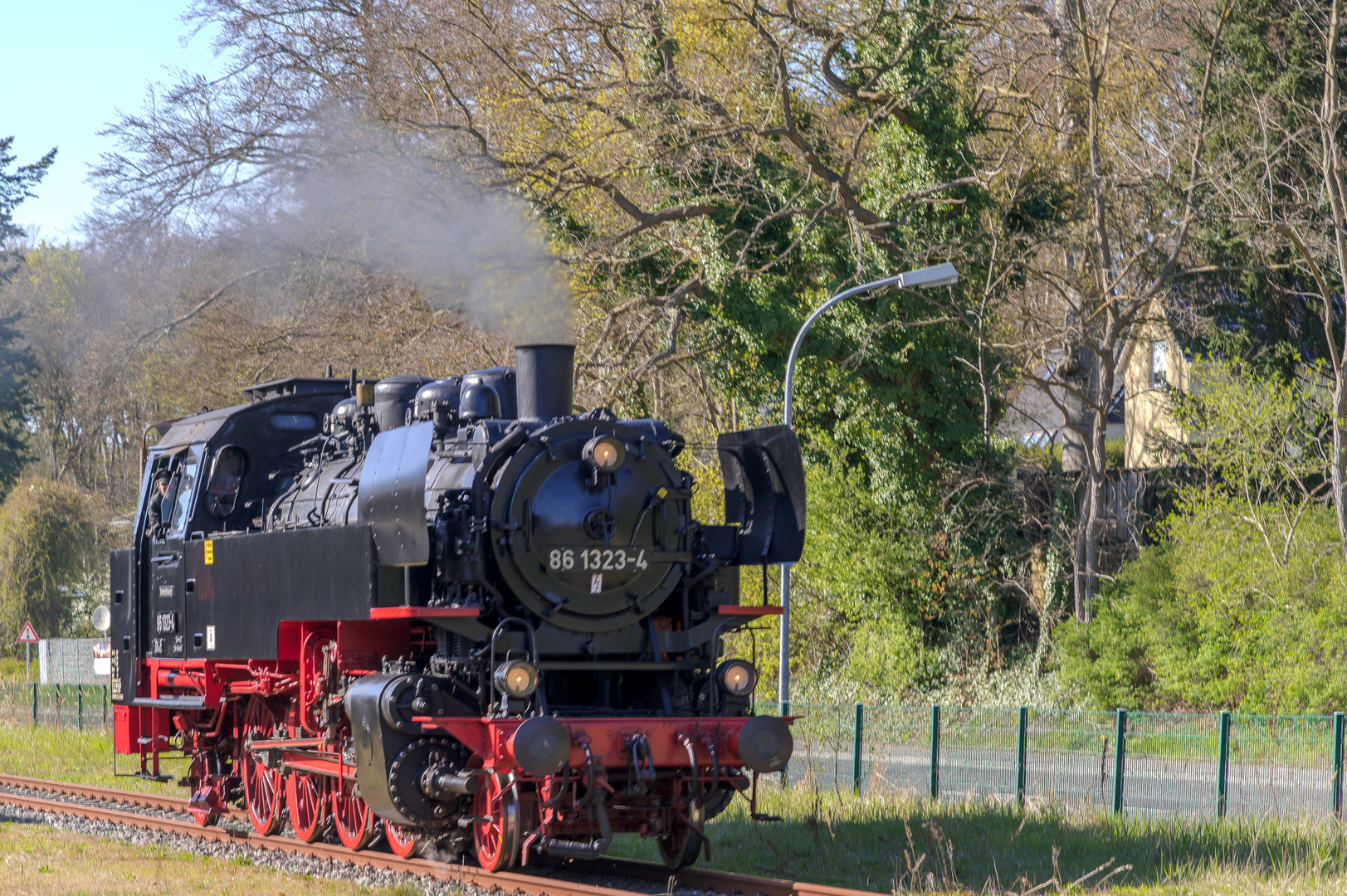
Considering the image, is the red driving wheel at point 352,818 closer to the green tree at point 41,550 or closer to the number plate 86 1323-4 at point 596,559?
the number plate 86 1323-4 at point 596,559

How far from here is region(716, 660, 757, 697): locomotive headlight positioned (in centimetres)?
924

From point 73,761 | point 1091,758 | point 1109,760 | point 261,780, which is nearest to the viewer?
point 261,780

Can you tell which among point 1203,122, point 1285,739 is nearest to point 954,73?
point 1203,122

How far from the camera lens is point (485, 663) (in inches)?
337

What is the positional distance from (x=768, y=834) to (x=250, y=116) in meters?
19.3

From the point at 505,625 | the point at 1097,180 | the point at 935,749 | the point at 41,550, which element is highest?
the point at 1097,180

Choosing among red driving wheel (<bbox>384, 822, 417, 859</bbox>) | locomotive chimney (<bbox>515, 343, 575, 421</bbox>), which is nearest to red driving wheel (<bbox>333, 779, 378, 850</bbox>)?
red driving wheel (<bbox>384, 822, 417, 859</bbox>)

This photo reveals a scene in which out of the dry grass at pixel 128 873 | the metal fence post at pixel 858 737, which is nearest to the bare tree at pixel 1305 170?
the metal fence post at pixel 858 737

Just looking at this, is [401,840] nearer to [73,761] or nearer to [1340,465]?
[73,761]

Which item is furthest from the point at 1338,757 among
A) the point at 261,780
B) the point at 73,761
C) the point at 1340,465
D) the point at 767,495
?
the point at 73,761

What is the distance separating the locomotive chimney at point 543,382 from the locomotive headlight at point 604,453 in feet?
2.18

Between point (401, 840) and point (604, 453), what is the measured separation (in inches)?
121

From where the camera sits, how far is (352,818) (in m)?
9.91

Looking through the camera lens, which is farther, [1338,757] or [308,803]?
[1338,757]
